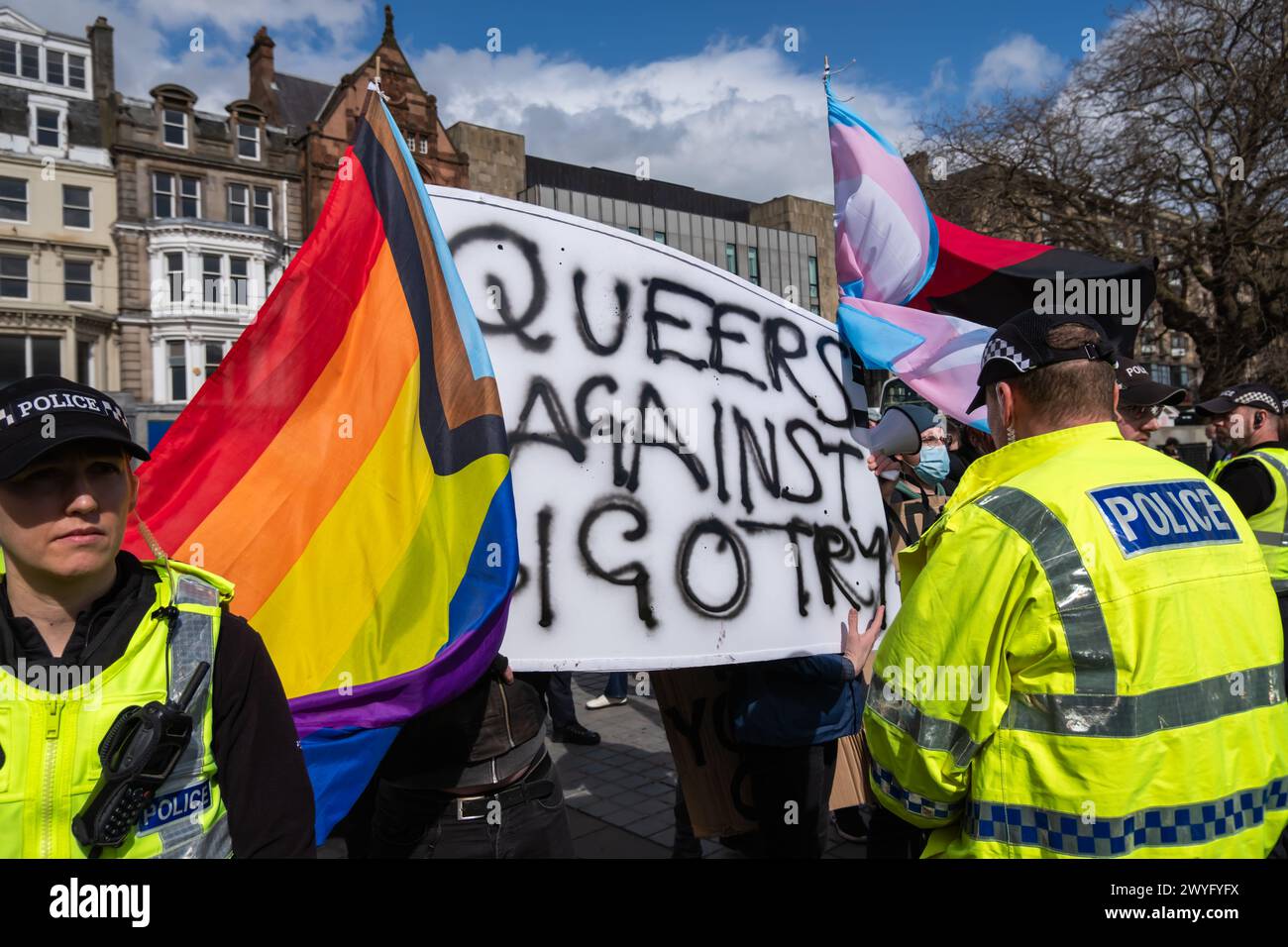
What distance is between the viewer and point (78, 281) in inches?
1184

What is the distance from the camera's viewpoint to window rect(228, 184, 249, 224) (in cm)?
3250

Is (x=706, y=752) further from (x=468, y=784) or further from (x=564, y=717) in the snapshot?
(x=564, y=717)

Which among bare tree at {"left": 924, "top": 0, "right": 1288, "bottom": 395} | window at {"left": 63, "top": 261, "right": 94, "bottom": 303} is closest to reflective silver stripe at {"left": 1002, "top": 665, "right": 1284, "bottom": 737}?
bare tree at {"left": 924, "top": 0, "right": 1288, "bottom": 395}

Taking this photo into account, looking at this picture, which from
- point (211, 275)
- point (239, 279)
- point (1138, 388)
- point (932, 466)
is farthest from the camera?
point (239, 279)

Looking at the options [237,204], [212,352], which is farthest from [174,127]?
[212,352]

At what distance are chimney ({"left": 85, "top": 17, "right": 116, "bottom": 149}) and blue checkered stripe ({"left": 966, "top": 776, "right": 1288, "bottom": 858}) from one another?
3710 centimetres

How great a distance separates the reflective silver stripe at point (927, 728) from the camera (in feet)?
5.90

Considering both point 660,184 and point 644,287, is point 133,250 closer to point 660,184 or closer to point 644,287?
point 660,184

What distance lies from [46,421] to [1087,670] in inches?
78.7

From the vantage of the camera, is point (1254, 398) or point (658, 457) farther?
point (1254, 398)

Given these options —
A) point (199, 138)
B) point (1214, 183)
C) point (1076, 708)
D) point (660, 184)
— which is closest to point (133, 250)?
point (199, 138)

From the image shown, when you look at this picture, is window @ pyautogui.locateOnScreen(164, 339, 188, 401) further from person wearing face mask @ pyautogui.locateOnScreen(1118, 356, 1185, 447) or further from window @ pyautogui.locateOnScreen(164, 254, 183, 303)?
person wearing face mask @ pyautogui.locateOnScreen(1118, 356, 1185, 447)
